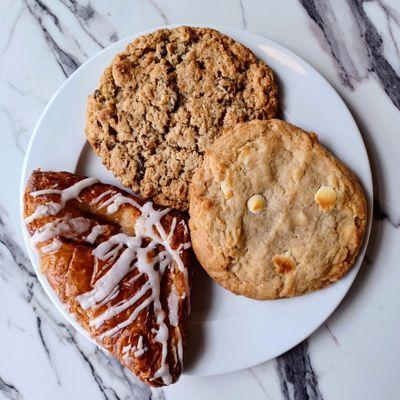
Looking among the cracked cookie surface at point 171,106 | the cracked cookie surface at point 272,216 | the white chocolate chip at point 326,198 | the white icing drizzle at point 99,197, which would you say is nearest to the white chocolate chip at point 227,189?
the cracked cookie surface at point 272,216

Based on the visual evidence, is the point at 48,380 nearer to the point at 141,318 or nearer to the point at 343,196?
the point at 141,318

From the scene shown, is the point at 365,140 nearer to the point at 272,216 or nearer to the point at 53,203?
the point at 272,216

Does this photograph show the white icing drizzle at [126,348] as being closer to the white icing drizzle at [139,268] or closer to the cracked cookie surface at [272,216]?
the white icing drizzle at [139,268]

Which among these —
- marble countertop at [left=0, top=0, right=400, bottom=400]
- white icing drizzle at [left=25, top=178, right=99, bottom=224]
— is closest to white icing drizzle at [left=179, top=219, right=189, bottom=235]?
white icing drizzle at [left=25, top=178, right=99, bottom=224]

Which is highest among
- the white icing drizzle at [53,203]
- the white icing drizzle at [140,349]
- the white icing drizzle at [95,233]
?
the white icing drizzle at [53,203]

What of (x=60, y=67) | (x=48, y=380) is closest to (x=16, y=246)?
(x=48, y=380)

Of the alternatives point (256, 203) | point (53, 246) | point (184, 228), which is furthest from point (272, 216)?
point (53, 246)
